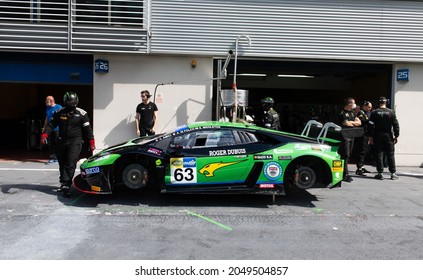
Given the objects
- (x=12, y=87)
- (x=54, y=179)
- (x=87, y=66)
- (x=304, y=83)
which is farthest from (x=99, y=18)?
(x=304, y=83)

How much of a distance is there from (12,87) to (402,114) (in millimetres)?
13608

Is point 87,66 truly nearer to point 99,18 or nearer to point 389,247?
point 99,18

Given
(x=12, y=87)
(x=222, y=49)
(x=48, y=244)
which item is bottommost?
(x=48, y=244)

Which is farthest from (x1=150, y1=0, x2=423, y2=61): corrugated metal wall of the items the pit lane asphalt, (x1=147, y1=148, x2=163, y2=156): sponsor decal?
(x1=147, y1=148, x2=163, y2=156): sponsor decal

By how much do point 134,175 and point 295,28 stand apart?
6.79 m

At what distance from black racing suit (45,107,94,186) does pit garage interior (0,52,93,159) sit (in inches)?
183

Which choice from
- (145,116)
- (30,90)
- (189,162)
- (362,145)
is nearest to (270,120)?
(362,145)

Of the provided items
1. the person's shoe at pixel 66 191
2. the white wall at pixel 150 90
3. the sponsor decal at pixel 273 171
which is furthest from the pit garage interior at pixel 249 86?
the person's shoe at pixel 66 191

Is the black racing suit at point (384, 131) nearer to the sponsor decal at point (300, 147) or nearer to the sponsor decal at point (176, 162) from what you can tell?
the sponsor decal at point (300, 147)

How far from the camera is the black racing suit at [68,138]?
22.0 ft

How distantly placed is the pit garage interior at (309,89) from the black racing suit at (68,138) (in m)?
5.86

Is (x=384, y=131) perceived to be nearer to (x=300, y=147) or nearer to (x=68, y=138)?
(x=300, y=147)

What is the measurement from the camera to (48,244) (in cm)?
459

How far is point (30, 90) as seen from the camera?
55.9 ft
